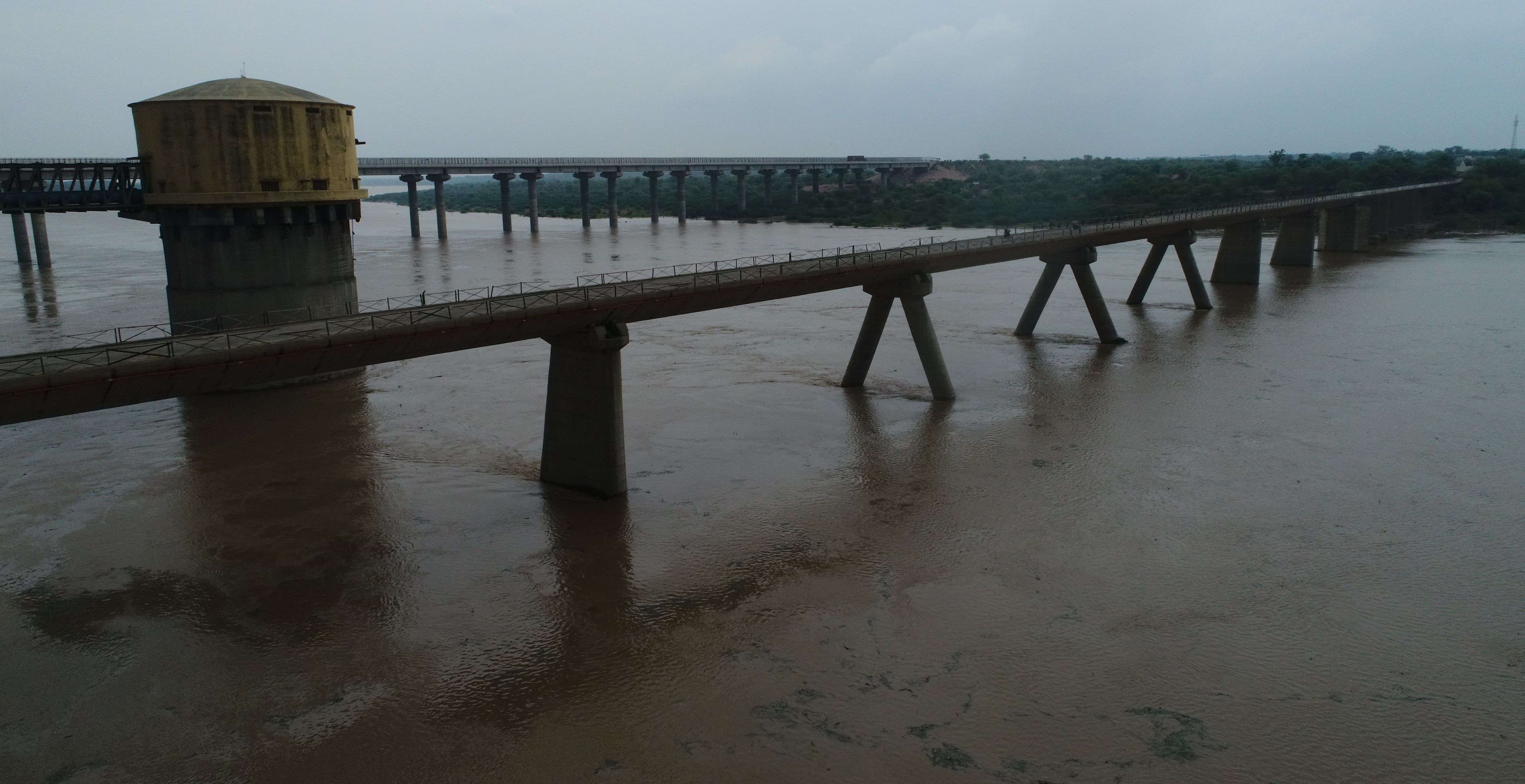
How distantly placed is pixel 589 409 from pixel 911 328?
14434 mm

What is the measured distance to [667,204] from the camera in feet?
529

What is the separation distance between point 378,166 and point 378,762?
98.6 metres

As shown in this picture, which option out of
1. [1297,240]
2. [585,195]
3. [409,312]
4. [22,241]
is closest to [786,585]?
[409,312]

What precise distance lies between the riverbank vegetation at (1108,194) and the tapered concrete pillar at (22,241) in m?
79.9

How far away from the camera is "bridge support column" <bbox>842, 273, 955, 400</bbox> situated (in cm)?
3312

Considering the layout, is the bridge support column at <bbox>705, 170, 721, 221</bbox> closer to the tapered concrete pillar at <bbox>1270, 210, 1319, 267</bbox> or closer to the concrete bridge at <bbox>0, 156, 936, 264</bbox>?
the concrete bridge at <bbox>0, 156, 936, 264</bbox>

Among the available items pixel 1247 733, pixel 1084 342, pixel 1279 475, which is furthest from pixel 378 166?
pixel 1247 733

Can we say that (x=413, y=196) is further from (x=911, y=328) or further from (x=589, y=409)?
(x=589, y=409)

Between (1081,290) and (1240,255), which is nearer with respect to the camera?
(1081,290)

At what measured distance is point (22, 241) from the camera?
6831 cm

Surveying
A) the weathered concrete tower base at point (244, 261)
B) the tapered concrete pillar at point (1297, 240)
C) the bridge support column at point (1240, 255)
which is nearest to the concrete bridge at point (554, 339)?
the weathered concrete tower base at point (244, 261)

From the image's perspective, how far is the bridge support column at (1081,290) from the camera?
4359 centimetres

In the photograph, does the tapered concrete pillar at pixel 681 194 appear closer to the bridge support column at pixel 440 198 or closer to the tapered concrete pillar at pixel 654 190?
the tapered concrete pillar at pixel 654 190

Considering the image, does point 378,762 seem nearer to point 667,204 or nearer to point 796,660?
point 796,660
